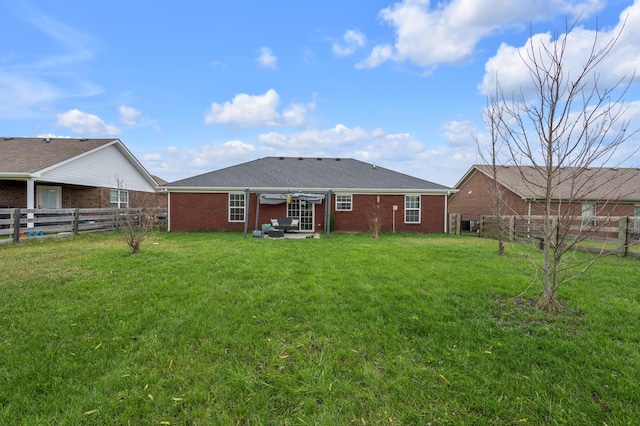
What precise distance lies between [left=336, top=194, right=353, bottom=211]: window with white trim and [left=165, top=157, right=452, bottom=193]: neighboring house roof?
576mm

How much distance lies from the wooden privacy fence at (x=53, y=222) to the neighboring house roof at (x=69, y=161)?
195cm

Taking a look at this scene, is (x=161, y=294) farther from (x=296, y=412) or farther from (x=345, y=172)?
(x=345, y=172)

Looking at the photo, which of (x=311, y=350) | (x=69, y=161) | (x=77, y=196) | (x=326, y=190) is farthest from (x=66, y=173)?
(x=311, y=350)

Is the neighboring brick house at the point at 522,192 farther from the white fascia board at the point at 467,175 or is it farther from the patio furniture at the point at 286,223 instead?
the patio furniture at the point at 286,223

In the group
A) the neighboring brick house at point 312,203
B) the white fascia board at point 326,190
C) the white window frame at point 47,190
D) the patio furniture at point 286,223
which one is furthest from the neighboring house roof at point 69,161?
the patio furniture at point 286,223

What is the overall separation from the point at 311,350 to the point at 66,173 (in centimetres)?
1701

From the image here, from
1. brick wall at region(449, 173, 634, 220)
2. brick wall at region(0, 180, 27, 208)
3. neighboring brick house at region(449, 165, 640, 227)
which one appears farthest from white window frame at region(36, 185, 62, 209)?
brick wall at region(449, 173, 634, 220)

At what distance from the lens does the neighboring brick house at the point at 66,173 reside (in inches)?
531

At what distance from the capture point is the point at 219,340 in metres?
3.44

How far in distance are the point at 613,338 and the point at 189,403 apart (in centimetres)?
449

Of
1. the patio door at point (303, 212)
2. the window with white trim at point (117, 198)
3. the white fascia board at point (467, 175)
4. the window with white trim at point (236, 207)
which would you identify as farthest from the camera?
the white fascia board at point (467, 175)

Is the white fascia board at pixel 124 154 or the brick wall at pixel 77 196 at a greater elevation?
the white fascia board at pixel 124 154

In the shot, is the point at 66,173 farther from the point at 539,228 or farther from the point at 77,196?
the point at 539,228

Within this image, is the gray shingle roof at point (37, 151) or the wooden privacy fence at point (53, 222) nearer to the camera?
the wooden privacy fence at point (53, 222)
